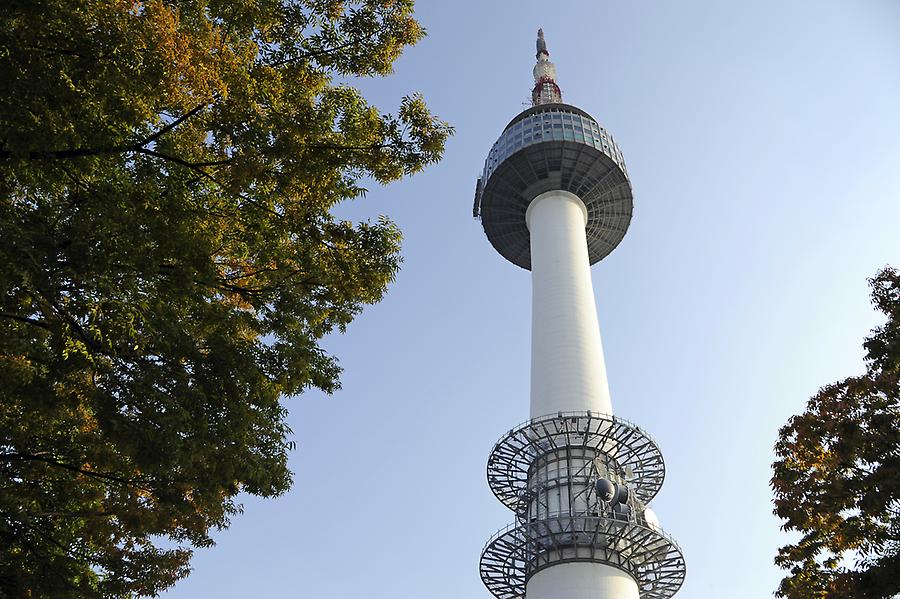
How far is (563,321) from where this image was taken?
172 feet

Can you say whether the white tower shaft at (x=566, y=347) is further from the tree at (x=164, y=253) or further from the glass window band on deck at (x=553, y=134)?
the tree at (x=164, y=253)

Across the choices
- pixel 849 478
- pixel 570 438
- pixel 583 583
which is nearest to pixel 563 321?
pixel 570 438

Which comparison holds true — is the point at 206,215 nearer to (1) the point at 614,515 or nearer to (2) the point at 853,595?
(2) the point at 853,595

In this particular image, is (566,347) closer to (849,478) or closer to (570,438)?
(570,438)

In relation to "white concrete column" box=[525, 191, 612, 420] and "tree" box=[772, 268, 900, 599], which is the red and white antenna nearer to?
"white concrete column" box=[525, 191, 612, 420]

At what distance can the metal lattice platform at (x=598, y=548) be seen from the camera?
4166 cm

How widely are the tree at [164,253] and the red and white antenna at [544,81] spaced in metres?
61.0

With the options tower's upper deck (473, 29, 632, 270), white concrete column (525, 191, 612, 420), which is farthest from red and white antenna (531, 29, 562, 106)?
white concrete column (525, 191, 612, 420)

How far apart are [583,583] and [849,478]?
82.6 feet

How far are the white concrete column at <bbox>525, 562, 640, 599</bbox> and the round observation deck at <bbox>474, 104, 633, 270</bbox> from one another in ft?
110

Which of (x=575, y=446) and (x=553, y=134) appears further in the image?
(x=553, y=134)

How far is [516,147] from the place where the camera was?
218 ft

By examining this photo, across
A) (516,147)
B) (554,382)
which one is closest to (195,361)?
(554,382)

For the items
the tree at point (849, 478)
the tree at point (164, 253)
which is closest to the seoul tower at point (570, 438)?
the tree at point (849, 478)
